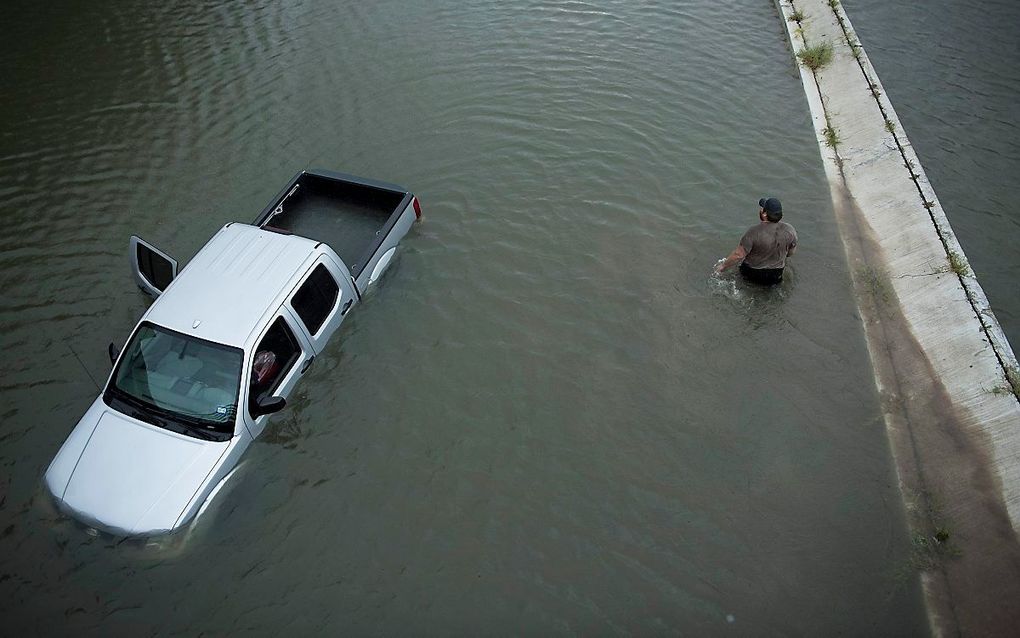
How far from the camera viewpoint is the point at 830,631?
18.8ft

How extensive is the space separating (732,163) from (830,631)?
7544mm

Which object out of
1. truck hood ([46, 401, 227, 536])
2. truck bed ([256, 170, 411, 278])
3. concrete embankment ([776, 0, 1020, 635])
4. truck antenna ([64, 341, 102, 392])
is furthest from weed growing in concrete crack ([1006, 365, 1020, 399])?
truck antenna ([64, 341, 102, 392])

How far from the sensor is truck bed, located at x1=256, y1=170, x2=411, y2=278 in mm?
8734

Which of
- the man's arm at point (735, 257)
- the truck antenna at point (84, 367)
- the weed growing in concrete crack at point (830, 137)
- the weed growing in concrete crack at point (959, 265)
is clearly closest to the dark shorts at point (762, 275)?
the man's arm at point (735, 257)

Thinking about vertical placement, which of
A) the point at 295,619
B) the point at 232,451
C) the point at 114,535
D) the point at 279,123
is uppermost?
the point at 279,123

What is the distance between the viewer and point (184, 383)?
6582 mm

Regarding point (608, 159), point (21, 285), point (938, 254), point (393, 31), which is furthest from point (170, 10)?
point (938, 254)

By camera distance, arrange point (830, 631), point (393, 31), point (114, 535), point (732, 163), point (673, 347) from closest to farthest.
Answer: point (830, 631)
point (114, 535)
point (673, 347)
point (732, 163)
point (393, 31)

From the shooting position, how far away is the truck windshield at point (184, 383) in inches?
255

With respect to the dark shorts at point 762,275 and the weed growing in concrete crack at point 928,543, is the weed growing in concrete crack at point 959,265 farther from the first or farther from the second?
the weed growing in concrete crack at point 928,543

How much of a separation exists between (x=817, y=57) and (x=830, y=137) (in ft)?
9.01

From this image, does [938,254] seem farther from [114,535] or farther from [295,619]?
[114,535]

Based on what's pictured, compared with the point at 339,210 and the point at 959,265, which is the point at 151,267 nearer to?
the point at 339,210

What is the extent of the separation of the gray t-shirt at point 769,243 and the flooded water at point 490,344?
0.61 metres
